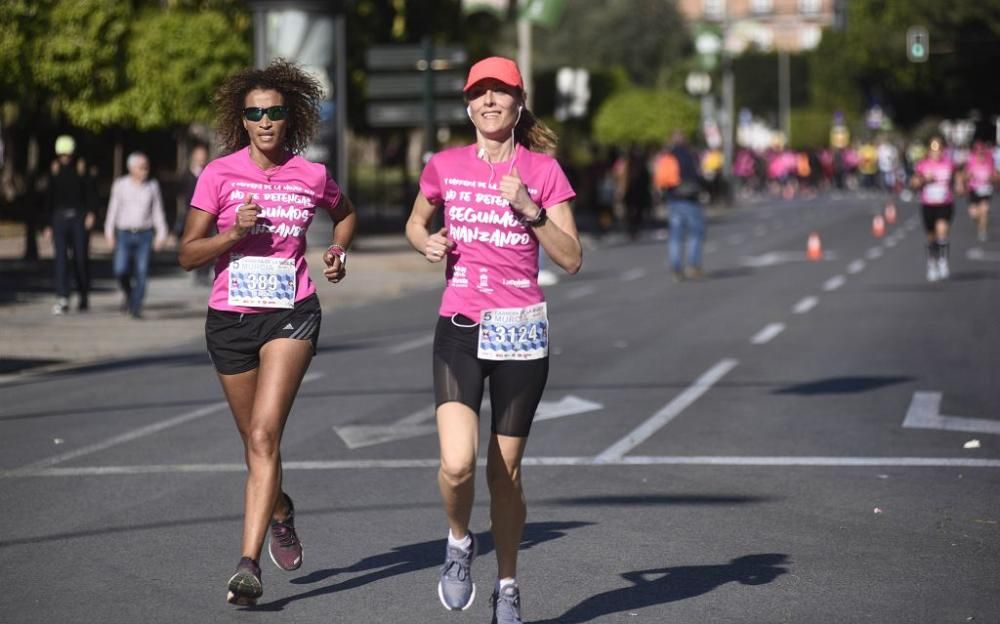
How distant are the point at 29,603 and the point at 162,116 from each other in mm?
27545

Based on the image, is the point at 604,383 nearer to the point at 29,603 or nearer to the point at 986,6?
the point at 29,603

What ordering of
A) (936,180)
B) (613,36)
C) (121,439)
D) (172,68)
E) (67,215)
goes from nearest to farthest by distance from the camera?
1. (121,439)
2. (67,215)
3. (936,180)
4. (172,68)
5. (613,36)

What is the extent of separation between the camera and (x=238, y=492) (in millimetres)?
8820

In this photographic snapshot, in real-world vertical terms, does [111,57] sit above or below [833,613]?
above

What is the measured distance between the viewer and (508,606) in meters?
5.82

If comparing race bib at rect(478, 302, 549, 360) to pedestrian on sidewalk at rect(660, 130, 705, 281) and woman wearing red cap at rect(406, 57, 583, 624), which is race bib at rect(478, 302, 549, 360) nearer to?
woman wearing red cap at rect(406, 57, 583, 624)

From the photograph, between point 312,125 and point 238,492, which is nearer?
point 312,125

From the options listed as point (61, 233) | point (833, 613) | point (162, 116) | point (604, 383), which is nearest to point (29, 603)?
point (833, 613)

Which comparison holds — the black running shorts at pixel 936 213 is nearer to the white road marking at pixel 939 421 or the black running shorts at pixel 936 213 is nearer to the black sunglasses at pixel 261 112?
the white road marking at pixel 939 421

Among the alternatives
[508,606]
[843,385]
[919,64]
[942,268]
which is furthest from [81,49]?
[919,64]

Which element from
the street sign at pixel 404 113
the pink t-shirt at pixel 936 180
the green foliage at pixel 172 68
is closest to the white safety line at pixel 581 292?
the street sign at pixel 404 113

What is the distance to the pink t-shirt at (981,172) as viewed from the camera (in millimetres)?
29542

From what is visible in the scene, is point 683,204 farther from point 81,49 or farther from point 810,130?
point 810,130

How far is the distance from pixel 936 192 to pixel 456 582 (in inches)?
742
